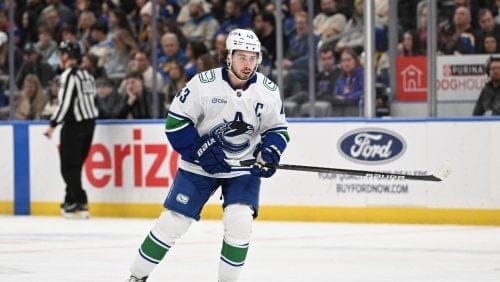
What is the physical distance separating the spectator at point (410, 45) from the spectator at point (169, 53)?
2586 mm

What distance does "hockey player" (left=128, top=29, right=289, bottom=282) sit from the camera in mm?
7094

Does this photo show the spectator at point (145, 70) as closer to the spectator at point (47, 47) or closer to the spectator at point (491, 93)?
the spectator at point (47, 47)

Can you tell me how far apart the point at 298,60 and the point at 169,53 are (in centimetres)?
163

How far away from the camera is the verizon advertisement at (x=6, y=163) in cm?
1440

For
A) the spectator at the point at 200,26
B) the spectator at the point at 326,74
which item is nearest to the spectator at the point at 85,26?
the spectator at the point at 200,26

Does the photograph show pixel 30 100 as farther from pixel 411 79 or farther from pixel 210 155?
pixel 210 155

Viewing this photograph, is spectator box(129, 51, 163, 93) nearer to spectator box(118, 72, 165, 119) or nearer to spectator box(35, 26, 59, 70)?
spectator box(118, 72, 165, 119)

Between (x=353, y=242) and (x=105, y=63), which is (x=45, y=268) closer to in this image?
(x=353, y=242)

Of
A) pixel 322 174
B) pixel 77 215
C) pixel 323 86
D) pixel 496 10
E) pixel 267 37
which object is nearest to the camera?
pixel 496 10

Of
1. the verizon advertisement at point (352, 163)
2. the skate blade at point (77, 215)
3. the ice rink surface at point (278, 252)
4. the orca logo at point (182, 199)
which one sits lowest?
the skate blade at point (77, 215)

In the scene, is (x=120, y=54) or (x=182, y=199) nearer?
(x=182, y=199)

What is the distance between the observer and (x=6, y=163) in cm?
1443

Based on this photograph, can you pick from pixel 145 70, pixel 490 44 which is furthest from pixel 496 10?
pixel 145 70

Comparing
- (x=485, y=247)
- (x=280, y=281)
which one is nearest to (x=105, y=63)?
(x=485, y=247)
